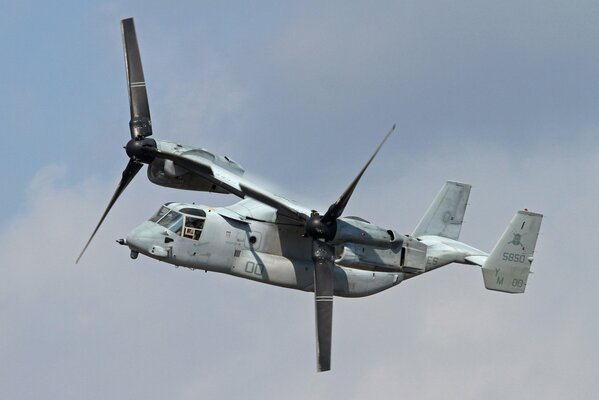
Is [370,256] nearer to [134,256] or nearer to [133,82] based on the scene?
[134,256]

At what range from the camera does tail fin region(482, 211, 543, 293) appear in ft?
199

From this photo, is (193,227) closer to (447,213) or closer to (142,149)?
(142,149)

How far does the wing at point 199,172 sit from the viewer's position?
58263 millimetres

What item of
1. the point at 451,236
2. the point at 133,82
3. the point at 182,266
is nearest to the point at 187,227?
the point at 182,266

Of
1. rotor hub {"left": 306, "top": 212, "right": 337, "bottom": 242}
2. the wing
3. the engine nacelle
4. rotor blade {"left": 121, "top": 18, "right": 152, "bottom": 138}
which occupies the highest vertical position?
rotor blade {"left": 121, "top": 18, "right": 152, "bottom": 138}

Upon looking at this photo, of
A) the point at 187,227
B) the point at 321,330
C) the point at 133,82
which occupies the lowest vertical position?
the point at 321,330

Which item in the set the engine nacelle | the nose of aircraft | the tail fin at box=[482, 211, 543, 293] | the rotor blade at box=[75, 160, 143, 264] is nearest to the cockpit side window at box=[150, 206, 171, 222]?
the nose of aircraft

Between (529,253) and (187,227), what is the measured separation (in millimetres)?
16005

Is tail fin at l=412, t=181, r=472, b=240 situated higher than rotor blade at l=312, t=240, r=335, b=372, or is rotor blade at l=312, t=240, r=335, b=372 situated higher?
tail fin at l=412, t=181, r=472, b=240

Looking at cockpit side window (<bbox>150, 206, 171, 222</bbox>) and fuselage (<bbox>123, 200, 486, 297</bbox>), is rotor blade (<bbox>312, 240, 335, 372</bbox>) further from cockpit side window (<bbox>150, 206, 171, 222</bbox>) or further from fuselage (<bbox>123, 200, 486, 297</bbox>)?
cockpit side window (<bbox>150, 206, 171, 222</bbox>)

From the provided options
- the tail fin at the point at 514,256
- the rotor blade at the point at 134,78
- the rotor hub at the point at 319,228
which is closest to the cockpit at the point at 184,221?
the rotor hub at the point at 319,228

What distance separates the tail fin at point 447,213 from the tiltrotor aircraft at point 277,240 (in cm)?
100

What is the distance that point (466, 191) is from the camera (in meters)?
64.7

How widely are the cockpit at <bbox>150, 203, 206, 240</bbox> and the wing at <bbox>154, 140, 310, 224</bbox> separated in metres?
2.31
